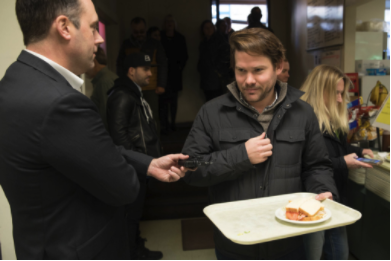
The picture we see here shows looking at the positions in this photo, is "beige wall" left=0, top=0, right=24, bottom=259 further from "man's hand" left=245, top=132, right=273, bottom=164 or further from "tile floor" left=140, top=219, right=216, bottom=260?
"man's hand" left=245, top=132, right=273, bottom=164

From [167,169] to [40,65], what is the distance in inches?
25.7

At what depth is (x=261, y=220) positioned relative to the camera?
1164 millimetres

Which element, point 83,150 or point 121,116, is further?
point 121,116

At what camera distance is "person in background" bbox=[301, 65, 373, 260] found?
192 cm

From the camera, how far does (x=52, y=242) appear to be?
983 mm

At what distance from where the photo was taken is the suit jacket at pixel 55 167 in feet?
2.80

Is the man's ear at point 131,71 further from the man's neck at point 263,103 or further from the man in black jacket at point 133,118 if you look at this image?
the man's neck at point 263,103

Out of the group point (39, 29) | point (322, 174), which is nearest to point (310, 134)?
point (322, 174)

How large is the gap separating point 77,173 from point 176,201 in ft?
9.89

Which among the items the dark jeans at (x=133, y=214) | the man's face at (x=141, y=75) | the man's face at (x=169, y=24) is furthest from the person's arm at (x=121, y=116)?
the man's face at (x=169, y=24)

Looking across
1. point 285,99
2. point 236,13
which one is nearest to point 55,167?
point 285,99

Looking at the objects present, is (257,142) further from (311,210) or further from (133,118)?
(133,118)

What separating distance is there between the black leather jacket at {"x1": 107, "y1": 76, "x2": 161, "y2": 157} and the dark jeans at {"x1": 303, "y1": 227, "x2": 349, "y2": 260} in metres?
1.31

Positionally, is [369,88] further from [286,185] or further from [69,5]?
[69,5]
